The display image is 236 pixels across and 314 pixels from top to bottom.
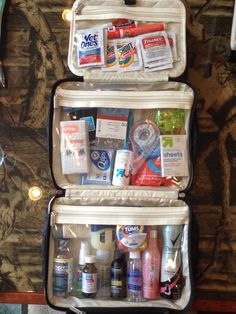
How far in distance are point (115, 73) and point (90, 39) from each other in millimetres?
108

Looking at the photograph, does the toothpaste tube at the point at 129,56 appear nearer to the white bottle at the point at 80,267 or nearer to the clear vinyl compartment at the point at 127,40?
the clear vinyl compartment at the point at 127,40

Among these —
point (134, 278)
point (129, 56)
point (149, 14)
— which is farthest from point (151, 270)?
point (149, 14)

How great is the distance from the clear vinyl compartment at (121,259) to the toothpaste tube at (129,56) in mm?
351

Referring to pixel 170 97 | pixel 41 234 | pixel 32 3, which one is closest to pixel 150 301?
pixel 41 234

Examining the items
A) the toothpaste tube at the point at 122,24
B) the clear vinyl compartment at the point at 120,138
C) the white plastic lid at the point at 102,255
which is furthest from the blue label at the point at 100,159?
the toothpaste tube at the point at 122,24

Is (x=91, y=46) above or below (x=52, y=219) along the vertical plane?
above

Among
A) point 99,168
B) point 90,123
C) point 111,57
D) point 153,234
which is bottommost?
point 153,234

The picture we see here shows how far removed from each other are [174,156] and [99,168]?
0.19m

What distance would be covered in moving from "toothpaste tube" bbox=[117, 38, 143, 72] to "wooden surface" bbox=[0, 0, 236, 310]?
0.50ft

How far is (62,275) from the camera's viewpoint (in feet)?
3.43

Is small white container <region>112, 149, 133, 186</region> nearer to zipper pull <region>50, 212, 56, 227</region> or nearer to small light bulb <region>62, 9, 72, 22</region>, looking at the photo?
zipper pull <region>50, 212, 56, 227</region>

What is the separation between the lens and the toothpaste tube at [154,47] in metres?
1.08

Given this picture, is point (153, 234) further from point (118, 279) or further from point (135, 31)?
point (135, 31)

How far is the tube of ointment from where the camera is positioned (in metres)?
1.09
